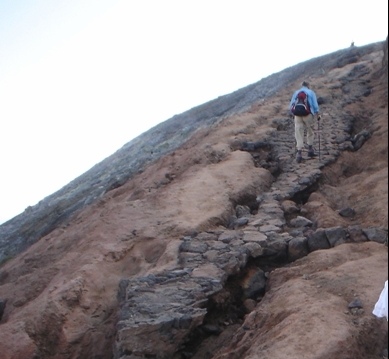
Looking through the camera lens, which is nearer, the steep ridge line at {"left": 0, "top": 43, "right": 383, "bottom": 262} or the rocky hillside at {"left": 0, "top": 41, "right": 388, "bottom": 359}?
the rocky hillside at {"left": 0, "top": 41, "right": 388, "bottom": 359}

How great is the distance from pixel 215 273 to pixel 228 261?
0.97 feet

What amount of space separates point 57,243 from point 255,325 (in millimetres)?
5311

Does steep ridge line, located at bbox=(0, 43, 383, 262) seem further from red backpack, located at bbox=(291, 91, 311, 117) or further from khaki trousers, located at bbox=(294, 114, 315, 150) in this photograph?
red backpack, located at bbox=(291, 91, 311, 117)

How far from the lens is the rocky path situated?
5.86 m

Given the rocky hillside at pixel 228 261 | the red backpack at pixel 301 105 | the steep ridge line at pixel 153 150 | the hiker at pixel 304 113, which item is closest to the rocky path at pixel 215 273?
the rocky hillside at pixel 228 261

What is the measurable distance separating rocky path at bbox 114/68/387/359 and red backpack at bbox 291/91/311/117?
5.44 ft

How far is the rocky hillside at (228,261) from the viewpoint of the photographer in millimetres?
5355

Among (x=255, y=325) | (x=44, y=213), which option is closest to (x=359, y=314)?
(x=255, y=325)

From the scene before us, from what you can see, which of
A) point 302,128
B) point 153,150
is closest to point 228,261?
point 302,128

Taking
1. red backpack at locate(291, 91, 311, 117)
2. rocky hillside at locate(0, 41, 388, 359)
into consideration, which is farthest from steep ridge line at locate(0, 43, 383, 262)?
red backpack at locate(291, 91, 311, 117)

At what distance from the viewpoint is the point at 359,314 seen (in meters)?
4.94

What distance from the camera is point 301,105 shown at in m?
10.1

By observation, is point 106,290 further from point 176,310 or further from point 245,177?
point 245,177

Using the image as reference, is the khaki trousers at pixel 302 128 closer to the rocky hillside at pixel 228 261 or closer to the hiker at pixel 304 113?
the hiker at pixel 304 113
